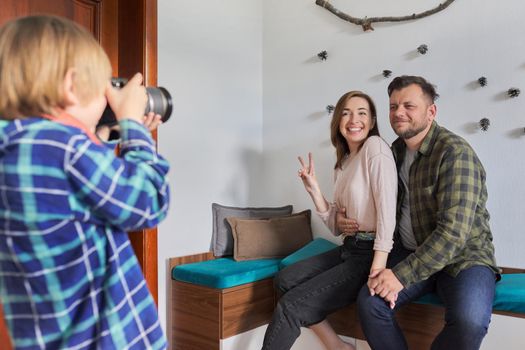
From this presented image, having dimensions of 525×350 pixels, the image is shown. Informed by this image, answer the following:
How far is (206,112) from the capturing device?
246 cm

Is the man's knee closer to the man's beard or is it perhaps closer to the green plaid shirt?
the green plaid shirt

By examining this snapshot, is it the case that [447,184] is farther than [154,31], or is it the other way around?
[154,31]

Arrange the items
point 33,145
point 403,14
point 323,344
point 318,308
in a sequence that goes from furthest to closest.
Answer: point 403,14 < point 323,344 < point 318,308 < point 33,145

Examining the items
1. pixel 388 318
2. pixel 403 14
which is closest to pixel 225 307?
pixel 388 318

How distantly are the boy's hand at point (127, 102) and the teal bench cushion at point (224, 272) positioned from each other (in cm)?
133

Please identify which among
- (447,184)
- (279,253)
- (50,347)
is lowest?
(279,253)

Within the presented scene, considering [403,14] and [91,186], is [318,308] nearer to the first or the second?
[91,186]

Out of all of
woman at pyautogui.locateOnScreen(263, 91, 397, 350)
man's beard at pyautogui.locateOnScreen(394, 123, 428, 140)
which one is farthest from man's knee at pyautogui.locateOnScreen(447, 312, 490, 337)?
man's beard at pyautogui.locateOnScreen(394, 123, 428, 140)

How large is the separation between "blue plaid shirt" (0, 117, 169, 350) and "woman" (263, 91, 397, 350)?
3.46ft

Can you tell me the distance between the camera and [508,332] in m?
1.59

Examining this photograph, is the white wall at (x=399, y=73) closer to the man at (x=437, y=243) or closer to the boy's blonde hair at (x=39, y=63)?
the man at (x=437, y=243)

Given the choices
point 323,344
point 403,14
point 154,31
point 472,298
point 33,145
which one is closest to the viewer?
point 33,145

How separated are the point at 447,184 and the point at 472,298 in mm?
398

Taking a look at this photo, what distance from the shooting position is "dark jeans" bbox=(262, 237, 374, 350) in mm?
1738
